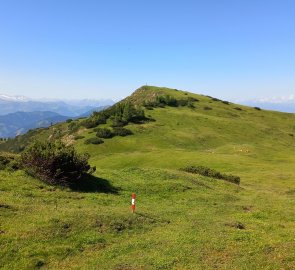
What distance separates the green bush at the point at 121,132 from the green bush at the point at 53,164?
138 feet

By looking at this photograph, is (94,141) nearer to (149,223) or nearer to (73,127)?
(73,127)

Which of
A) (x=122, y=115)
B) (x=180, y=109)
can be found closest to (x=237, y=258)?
(x=122, y=115)

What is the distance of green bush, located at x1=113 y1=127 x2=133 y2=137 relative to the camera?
2645 inches

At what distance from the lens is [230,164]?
1959 inches

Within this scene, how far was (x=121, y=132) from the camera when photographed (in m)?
67.5

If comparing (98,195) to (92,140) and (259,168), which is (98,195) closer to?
(259,168)

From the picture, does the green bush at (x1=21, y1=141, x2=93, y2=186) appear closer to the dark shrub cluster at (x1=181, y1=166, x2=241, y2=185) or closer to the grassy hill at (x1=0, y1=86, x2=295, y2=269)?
the grassy hill at (x1=0, y1=86, x2=295, y2=269)

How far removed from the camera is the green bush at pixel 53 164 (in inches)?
920

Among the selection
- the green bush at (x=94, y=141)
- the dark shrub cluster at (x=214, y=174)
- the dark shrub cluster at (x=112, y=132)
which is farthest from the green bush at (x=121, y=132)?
the dark shrub cluster at (x=214, y=174)

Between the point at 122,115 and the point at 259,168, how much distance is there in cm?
3786

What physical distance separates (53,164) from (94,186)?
3.21 meters

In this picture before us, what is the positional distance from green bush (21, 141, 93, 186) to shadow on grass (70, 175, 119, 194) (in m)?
0.41

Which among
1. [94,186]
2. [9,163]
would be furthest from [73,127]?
[94,186]

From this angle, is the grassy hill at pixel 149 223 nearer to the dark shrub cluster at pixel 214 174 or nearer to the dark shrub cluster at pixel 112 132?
the dark shrub cluster at pixel 214 174
